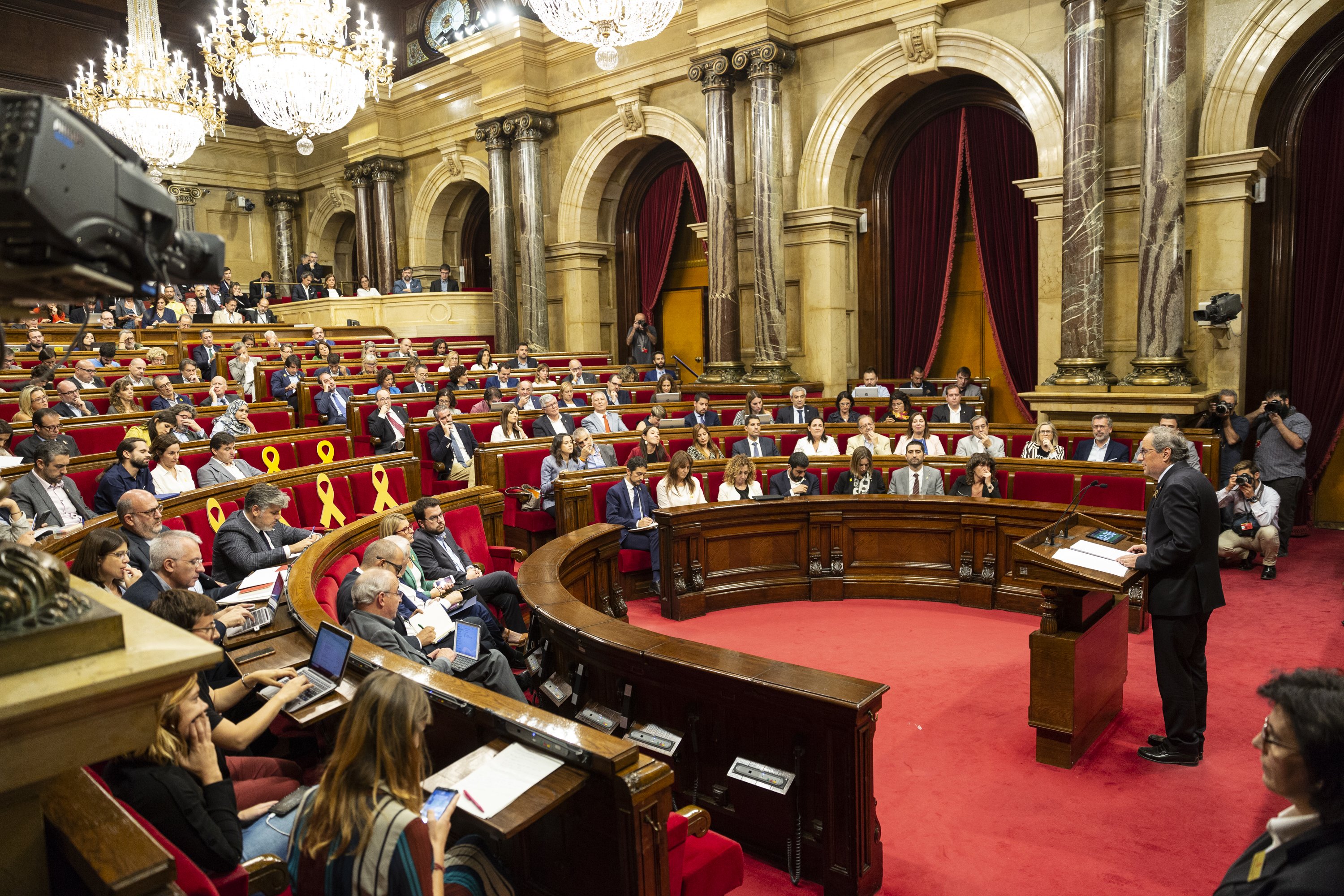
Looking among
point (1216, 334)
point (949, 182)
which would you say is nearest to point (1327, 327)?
point (1216, 334)

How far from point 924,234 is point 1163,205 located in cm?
333

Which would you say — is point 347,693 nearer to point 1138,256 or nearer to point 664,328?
point 1138,256

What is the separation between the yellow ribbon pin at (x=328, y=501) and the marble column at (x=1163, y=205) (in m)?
6.63

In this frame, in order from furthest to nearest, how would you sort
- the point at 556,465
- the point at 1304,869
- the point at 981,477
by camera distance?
the point at 556,465 → the point at 981,477 → the point at 1304,869

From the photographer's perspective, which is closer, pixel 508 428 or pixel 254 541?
pixel 254 541

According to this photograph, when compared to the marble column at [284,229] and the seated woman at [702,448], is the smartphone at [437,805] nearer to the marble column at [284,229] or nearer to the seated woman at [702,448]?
the seated woman at [702,448]

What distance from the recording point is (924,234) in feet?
34.9

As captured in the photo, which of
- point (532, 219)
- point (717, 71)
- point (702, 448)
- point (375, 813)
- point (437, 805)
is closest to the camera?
point (375, 813)

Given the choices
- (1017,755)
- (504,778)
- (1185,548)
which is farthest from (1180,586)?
(504,778)

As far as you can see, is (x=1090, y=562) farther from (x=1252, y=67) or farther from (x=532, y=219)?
(x=532, y=219)

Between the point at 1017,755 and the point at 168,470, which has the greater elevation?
the point at 168,470

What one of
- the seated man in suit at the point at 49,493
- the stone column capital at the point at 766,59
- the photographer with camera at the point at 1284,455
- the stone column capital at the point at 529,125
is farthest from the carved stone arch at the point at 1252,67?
the seated man in suit at the point at 49,493

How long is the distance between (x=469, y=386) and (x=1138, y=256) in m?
7.01

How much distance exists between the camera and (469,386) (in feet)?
33.7
